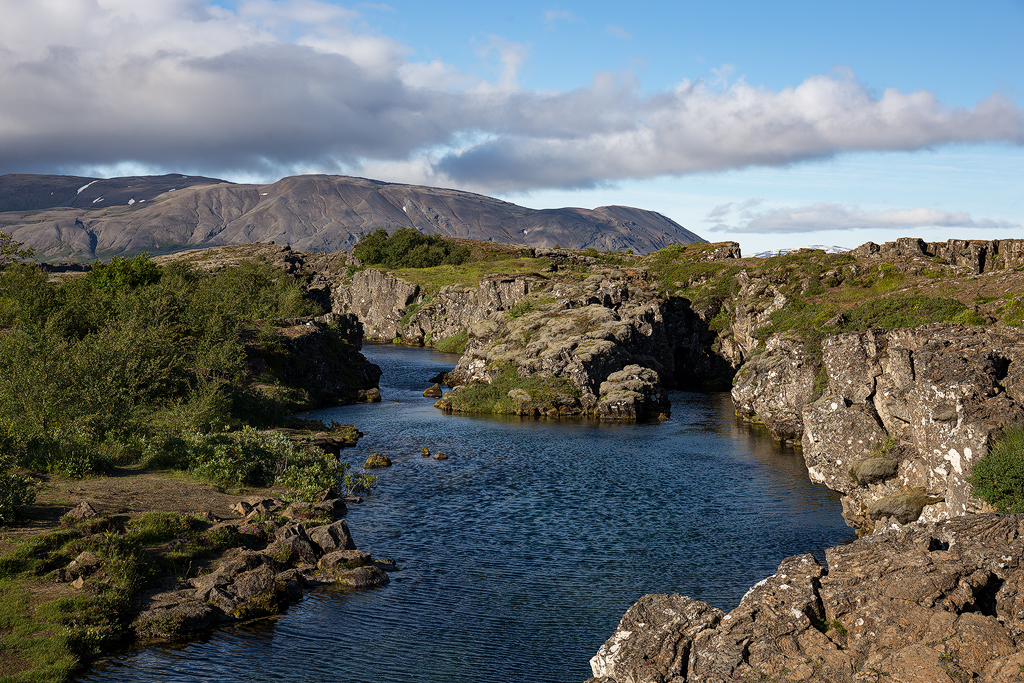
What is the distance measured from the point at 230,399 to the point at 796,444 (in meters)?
50.5

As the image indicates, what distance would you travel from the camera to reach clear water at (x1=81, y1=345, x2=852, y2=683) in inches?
968

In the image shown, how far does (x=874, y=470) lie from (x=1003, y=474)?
29.8 ft

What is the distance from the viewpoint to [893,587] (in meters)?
17.5

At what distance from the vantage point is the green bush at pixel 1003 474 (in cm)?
2566

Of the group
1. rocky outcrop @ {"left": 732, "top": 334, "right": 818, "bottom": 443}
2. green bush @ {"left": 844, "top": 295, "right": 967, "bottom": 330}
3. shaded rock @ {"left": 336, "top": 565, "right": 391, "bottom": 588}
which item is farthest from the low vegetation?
green bush @ {"left": 844, "top": 295, "right": 967, "bottom": 330}

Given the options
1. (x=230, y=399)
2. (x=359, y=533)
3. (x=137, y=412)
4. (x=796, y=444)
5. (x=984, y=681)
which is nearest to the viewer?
(x=984, y=681)

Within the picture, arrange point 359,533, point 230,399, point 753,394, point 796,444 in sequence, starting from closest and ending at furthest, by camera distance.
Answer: point 359,533 → point 230,399 → point 796,444 → point 753,394

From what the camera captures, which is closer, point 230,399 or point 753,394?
point 230,399

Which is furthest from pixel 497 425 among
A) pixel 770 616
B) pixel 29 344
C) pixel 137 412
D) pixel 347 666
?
pixel 770 616

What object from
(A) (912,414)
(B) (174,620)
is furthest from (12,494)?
(A) (912,414)

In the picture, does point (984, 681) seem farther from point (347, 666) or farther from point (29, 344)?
point (29, 344)

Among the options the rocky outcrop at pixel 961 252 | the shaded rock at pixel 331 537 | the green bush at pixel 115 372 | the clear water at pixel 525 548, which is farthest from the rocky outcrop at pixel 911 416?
the rocky outcrop at pixel 961 252

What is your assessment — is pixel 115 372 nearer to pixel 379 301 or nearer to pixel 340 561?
pixel 340 561

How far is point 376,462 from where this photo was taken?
54.6m
